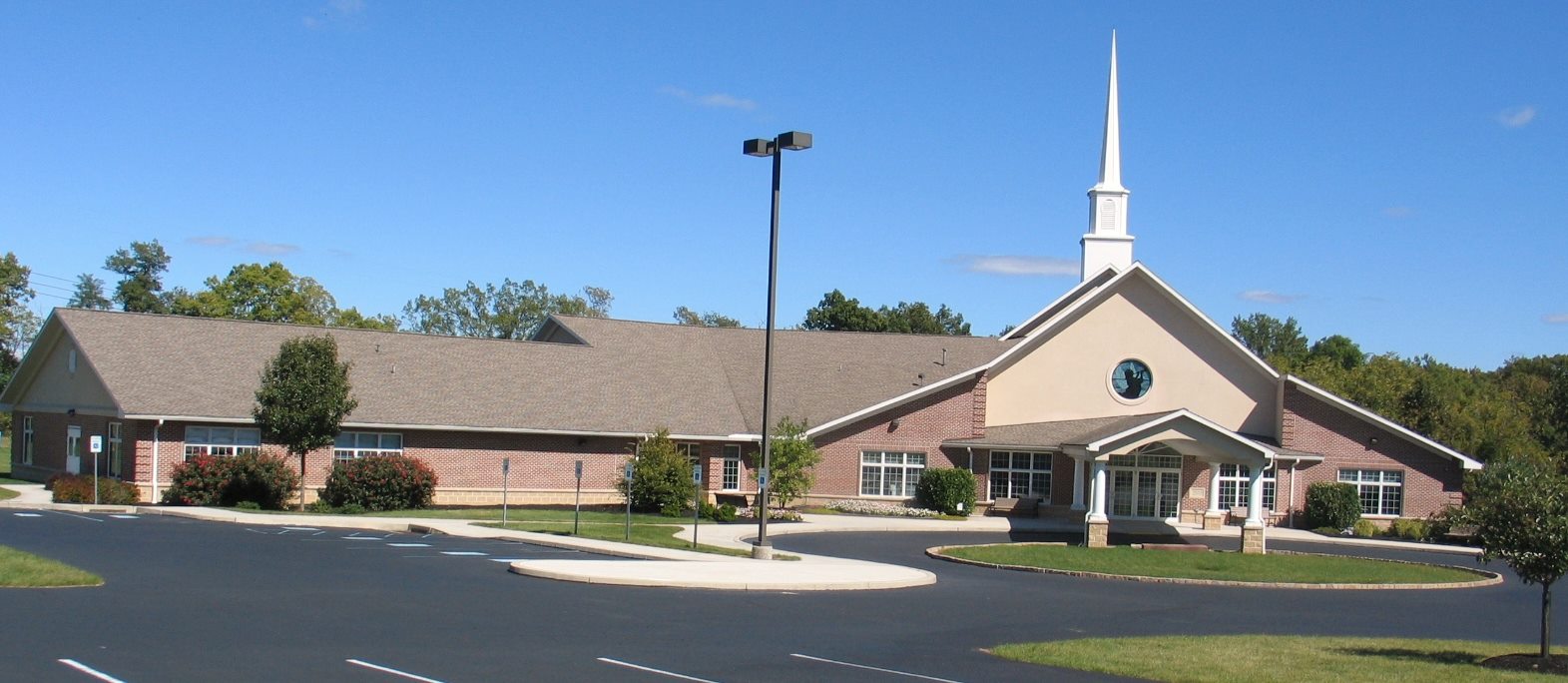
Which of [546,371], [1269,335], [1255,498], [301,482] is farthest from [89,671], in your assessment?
[1269,335]

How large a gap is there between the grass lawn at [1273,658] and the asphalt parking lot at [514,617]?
2.69 feet

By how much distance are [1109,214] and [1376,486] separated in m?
13.6

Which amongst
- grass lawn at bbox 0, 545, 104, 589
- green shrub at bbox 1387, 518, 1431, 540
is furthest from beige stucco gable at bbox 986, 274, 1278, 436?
grass lawn at bbox 0, 545, 104, 589

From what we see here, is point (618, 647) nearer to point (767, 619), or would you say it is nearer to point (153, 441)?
point (767, 619)

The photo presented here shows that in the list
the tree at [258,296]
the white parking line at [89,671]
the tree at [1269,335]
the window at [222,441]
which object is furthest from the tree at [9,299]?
the tree at [1269,335]

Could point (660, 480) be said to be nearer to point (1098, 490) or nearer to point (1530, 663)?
point (1098, 490)

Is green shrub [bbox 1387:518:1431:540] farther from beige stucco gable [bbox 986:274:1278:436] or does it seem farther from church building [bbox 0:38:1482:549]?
beige stucco gable [bbox 986:274:1278:436]

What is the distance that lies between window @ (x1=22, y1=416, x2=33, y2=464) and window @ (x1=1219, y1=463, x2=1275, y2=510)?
37670 mm

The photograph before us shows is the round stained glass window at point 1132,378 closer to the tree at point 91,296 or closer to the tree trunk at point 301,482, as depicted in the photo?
the tree trunk at point 301,482

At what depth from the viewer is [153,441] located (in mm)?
37531

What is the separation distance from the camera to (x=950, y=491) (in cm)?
4275

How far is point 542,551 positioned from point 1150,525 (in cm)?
2167

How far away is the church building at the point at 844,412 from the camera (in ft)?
132

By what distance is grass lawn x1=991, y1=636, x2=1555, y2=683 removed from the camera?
48.7 feet
